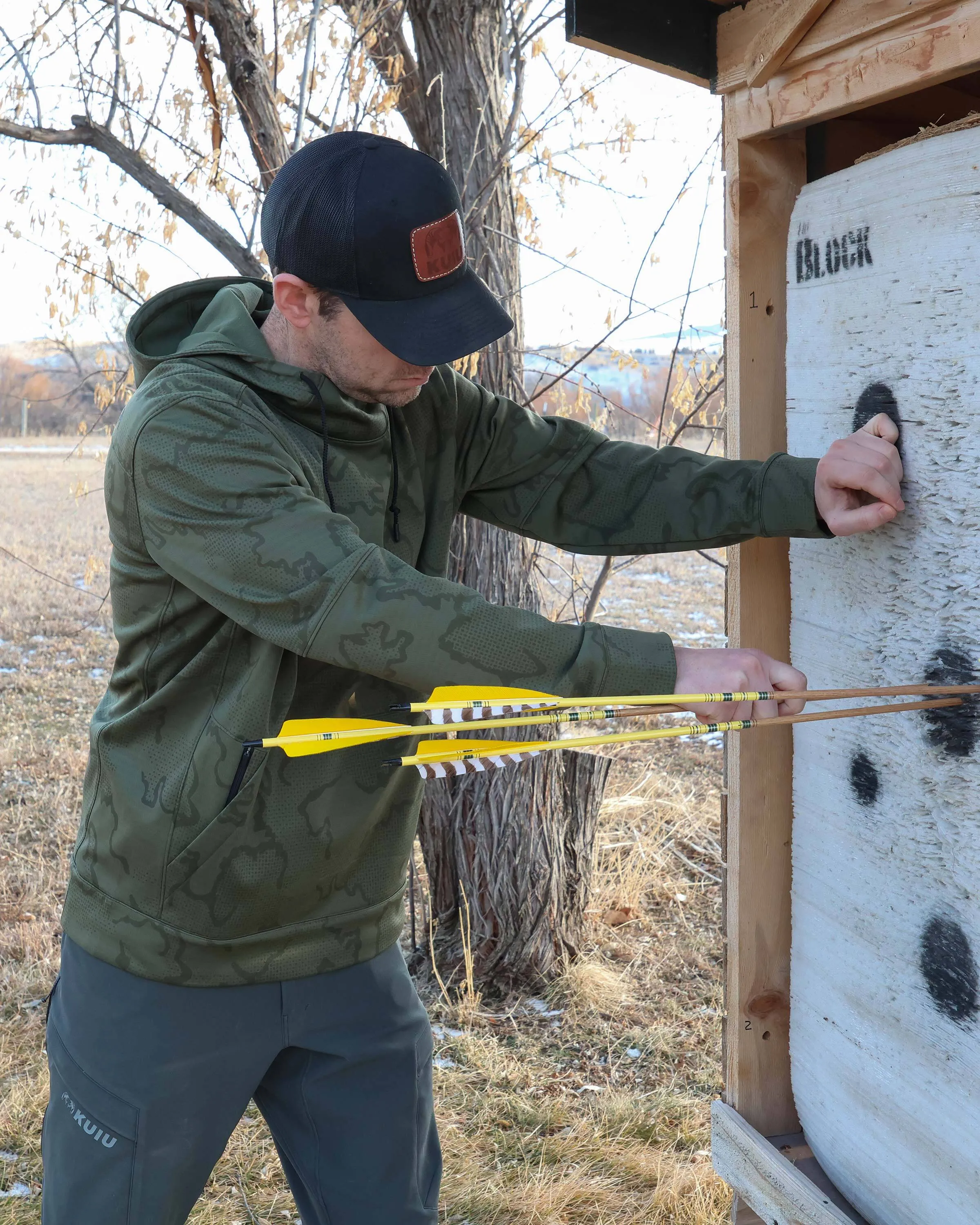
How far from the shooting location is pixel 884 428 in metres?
1.40

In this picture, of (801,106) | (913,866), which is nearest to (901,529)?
(913,866)

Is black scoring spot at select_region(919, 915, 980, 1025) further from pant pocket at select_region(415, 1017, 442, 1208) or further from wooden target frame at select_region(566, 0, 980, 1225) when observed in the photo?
pant pocket at select_region(415, 1017, 442, 1208)

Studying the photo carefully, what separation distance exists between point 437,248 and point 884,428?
2.03 feet

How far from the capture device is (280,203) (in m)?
1.48

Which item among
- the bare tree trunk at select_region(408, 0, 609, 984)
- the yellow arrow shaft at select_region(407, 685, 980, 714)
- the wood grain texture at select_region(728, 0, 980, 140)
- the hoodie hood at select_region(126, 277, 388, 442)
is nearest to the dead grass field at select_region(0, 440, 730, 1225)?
the bare tree trunk at select_region(408, 0, 609, 984)

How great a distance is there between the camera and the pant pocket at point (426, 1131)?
66.7 inches

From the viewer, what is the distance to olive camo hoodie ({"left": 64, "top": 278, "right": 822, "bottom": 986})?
1.24 metres

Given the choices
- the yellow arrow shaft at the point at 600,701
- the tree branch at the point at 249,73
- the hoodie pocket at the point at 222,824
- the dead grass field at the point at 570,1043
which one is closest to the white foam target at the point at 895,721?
the yellow arrow shaft at the point at 600,701

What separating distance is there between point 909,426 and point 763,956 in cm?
86

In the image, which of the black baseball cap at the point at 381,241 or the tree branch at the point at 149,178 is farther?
the tree branch at the point at 149,178

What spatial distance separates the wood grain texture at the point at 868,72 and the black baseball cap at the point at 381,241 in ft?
1.53

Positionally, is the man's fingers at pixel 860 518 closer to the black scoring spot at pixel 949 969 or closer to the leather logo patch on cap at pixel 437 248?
the black scoring spot at pixel 949 969

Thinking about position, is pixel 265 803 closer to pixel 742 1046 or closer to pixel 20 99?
pixel 742 1046

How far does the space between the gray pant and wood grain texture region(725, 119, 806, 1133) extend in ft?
1.68
